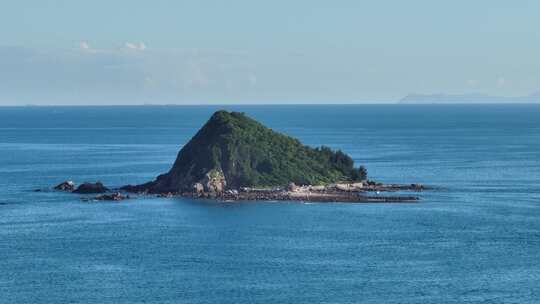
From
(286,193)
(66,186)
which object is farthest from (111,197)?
(286,193)

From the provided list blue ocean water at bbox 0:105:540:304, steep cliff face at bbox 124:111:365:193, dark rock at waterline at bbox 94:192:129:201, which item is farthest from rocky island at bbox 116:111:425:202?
blue ocean water at bbox 0:105:540:304

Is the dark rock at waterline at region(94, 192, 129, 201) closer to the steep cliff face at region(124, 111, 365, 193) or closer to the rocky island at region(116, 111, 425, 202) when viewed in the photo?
the rocky island at region(116, 111, 425, 202)

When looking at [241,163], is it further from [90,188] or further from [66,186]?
[66,186]

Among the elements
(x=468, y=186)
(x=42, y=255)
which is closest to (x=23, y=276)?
(x=42, y=255)

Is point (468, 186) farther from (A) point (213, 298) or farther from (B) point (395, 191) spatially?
(A) point (213, 298)

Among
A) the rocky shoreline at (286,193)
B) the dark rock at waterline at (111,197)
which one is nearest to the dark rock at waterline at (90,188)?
the rocky shoreline at (286,193)

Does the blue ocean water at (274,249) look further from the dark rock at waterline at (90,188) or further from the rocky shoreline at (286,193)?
the dark rock at waterline at (90,188)
